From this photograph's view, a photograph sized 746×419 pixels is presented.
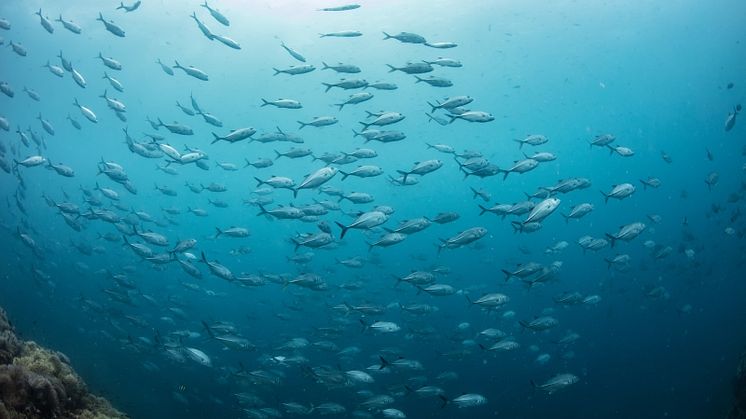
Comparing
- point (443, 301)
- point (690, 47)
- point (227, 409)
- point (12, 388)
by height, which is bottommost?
point (443, 301)

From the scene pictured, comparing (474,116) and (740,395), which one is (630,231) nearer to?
(474,116)

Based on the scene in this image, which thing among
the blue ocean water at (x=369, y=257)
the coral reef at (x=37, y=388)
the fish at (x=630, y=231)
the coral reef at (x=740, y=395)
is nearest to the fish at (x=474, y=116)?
the blue ocean water at (x=369, y=257)

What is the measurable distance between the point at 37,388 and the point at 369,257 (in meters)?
16.0

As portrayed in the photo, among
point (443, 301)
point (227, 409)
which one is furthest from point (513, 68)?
point (227, 409)

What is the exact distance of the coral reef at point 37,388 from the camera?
3666mm

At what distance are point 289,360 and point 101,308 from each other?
8.94m

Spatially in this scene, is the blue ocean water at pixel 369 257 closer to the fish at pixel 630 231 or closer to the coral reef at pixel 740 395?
the fish at pixel 630 231

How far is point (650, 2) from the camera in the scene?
93.6 feet

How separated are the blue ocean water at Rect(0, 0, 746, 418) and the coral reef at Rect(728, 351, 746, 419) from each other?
3.80 metres

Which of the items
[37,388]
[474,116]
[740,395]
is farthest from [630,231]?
[37,388]

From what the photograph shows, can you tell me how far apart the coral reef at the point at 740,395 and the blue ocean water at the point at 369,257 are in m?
3.80

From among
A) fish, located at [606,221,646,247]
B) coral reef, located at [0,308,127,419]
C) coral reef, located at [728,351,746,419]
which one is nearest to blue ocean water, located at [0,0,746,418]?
fish, located at [606,221,646,247]

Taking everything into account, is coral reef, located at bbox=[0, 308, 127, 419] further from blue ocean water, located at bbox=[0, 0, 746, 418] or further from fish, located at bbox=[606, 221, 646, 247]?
fish, located at bbox=[606, 221, 646, 247]

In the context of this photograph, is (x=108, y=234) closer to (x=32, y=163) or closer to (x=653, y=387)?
(x=32, y=163)
